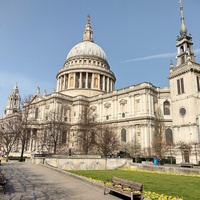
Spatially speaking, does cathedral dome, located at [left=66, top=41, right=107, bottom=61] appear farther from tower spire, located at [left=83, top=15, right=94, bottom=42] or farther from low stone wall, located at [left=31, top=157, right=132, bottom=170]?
low stone wall, located at [left=31, top=157, right=132, bottom=170]

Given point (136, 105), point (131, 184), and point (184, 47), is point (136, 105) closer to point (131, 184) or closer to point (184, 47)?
point (184, 47)

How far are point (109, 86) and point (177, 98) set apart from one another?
34.9 meters

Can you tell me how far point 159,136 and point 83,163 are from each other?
22475 millimetres

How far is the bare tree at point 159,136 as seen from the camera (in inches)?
1594

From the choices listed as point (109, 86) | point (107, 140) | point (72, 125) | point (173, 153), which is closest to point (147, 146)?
point (173, 153)

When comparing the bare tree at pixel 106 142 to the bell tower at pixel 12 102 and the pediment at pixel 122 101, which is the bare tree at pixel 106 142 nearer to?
the pediment at pixel 122 101

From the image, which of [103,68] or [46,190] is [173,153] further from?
[103,68]

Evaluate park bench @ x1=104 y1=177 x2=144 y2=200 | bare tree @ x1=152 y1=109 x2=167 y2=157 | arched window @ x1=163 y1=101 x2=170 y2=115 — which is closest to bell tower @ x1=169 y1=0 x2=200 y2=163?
bare tree @ x1=152 y1=109 x2=167 y2=157

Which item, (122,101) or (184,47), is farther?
(122,101)

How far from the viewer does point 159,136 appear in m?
46.3

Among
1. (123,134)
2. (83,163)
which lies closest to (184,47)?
(123,134)

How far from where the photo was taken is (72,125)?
6119 centimetres

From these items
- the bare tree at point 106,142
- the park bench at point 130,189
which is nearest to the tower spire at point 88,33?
the bare tree at point 106,142

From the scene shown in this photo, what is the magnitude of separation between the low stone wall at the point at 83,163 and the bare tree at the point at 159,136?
12842mm
